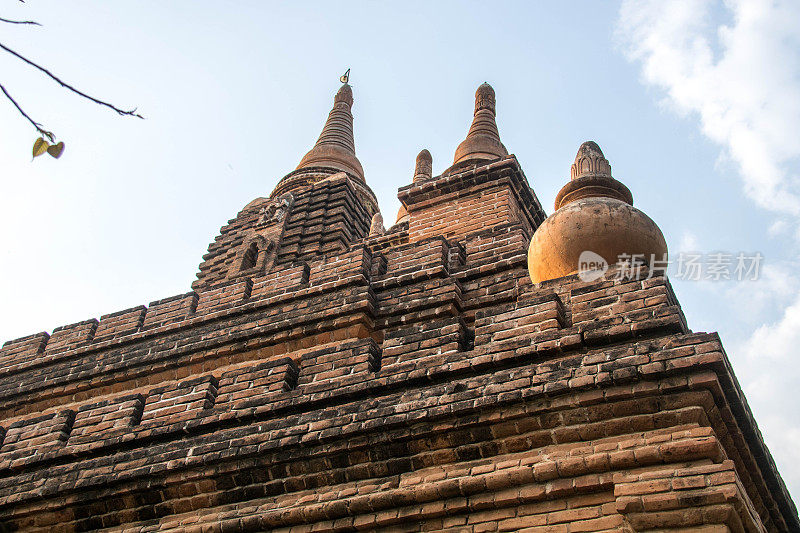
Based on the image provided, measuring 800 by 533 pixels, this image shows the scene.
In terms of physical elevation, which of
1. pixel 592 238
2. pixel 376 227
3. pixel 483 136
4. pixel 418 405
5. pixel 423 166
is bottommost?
pixel 418 405

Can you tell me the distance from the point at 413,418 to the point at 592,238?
1989 millimetres

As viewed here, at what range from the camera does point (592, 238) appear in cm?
616

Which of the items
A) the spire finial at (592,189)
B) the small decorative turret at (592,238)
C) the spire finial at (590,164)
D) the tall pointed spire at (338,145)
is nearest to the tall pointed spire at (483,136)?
the spire finial at (590,164)

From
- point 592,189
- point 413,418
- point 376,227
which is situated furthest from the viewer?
point 376,227

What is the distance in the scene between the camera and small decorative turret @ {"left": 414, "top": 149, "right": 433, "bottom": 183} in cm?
1541

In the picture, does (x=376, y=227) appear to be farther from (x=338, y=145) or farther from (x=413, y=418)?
(x=413, y=418)

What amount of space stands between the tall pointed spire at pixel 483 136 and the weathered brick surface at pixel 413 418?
3690mm

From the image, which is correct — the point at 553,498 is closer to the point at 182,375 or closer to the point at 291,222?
the point at 182,375

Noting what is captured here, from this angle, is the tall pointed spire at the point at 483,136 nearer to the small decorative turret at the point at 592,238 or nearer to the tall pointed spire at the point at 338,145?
the tall pointed spire at the point at 338,145

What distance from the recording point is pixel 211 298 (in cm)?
866

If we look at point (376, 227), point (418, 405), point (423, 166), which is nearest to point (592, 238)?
point (418, 405)

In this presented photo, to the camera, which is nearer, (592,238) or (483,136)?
(592,238)

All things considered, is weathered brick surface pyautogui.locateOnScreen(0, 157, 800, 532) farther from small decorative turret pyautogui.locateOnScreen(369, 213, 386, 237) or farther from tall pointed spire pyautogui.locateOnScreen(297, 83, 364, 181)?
tall pointed spire pyautogui.locateOnScreen(297, 83, 364, 181)

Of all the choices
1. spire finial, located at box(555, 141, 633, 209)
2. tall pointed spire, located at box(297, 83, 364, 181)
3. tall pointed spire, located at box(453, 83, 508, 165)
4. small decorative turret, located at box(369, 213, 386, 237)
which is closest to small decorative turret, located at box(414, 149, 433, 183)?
small decorative turret, located at box(369, 213, 386, 237)
